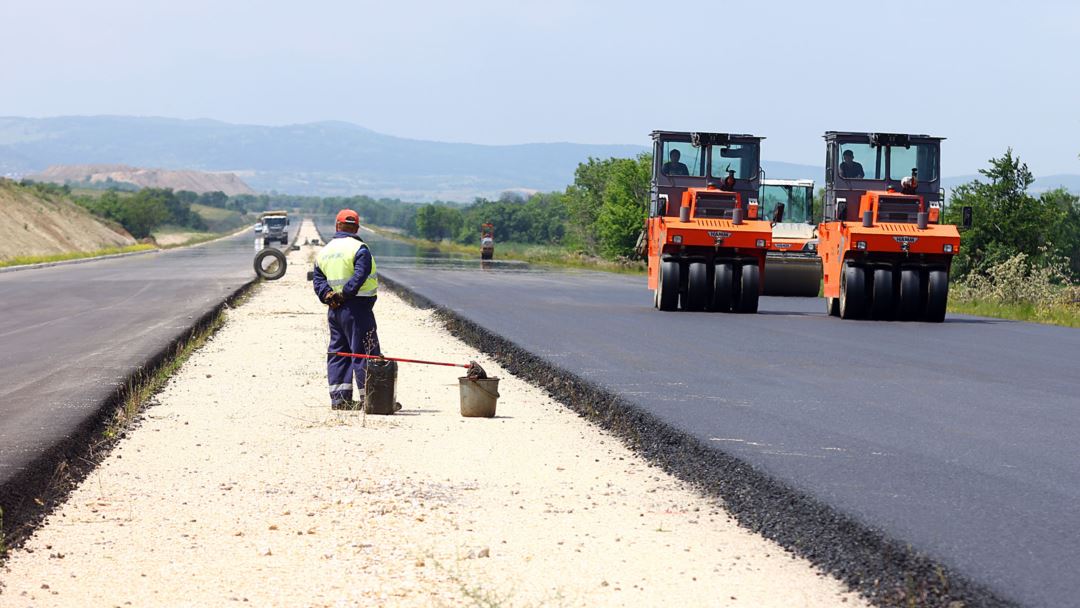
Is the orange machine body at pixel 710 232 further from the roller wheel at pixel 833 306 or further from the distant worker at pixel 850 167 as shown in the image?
the distant worker at pixel 850 167

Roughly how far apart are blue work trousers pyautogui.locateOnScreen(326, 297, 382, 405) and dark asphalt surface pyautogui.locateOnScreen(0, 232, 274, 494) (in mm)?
2188

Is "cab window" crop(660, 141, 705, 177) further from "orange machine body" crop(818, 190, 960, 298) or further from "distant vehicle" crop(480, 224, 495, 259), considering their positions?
"distant vehicle" crop(480, 224, 495, 259)

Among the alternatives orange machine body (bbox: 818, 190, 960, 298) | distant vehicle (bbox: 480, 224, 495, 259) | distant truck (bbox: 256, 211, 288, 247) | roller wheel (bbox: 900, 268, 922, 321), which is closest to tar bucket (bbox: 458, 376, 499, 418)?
orange machine body (bbox: 818, 190, 960, 298)

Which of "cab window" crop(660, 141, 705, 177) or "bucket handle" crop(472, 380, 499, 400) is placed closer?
"bucket handle" crop(472, 380, 499, 400)

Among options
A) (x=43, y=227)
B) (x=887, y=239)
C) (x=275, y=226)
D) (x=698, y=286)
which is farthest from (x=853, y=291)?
(x=275, y=226)

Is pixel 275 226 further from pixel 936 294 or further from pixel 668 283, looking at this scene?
pixel 936 294

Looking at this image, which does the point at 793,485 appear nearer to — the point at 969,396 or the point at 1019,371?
the point at 969,396

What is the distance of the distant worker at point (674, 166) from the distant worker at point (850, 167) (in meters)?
3.29

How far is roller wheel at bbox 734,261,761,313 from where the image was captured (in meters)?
25.7

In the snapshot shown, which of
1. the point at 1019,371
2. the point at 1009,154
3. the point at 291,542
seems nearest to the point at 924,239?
the point at 1019,371

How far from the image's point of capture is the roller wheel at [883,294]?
78.2 ft

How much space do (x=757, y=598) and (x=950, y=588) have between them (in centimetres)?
88

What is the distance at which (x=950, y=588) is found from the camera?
6059mm

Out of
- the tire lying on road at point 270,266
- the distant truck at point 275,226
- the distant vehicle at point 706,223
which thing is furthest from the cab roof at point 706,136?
the distant truck at point 275,226
